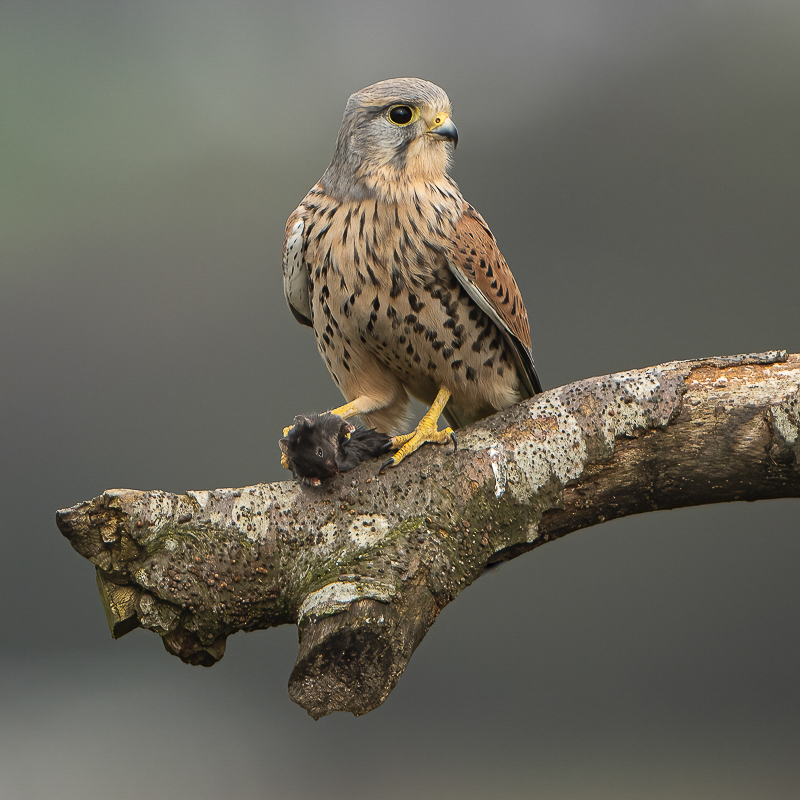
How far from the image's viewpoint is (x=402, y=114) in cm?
190

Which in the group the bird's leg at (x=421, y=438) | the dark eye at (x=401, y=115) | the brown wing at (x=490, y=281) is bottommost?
the bird's leg at (x=421, y=438)

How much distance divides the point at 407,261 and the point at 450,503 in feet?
2.00

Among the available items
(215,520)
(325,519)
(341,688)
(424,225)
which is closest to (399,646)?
(341,688)

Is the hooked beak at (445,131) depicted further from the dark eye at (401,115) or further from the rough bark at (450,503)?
the rough bark at (450,503)

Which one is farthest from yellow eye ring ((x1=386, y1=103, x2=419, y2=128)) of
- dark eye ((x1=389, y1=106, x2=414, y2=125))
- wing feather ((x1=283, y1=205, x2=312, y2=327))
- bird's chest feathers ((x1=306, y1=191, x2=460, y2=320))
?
wing feather ((x1=283, y1=205, x2=312, y2=327))

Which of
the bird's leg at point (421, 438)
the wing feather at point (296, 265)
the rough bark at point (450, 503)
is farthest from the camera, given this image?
the wing feather at point (296, 265)

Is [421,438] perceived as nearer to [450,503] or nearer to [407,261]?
[450,503]

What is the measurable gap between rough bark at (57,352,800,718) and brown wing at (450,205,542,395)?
21cm

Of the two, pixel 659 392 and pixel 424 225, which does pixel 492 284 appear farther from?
pixel 659 392

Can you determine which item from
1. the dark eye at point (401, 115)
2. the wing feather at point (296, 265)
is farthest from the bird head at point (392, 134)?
the wing feather at point (296, 265)

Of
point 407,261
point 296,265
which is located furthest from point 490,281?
point 296,265

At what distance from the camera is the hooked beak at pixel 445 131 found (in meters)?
1.92

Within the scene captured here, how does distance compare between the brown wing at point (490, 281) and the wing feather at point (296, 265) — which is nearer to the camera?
the brown wing at point (490, 281)

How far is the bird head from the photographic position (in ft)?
6.23
